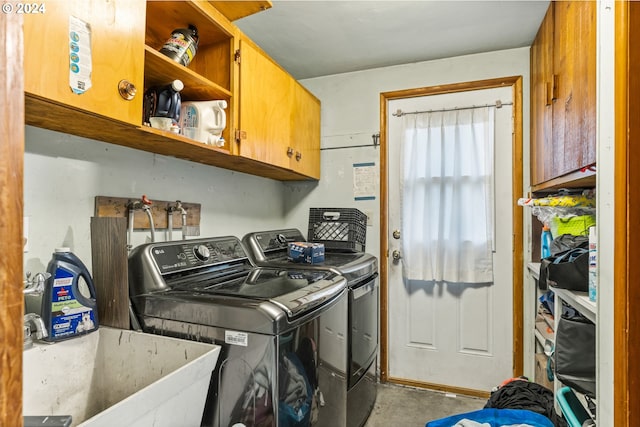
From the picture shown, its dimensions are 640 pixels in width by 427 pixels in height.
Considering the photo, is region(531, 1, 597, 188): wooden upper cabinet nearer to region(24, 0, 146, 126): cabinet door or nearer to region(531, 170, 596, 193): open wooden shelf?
region(531, 170, 596, 193): open wooden shelf

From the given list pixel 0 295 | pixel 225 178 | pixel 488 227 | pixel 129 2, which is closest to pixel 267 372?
pixel 0 295

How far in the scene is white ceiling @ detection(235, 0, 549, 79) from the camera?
1854 mm

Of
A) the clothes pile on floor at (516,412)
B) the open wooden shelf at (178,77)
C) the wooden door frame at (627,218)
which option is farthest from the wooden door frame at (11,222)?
the clothes pile on floor at (516,412)

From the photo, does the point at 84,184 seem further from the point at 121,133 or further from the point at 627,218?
the point at 627,218

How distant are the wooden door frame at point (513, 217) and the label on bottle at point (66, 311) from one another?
195 centimetres

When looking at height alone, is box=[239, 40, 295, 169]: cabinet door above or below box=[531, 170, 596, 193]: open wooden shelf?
above

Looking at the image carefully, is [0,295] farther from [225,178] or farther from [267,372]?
[225,178]

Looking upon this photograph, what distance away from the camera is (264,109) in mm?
1911

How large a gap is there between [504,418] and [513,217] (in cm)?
141

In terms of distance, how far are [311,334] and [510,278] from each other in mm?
1776

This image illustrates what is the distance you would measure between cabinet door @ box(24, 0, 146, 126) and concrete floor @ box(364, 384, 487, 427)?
2.14 metres

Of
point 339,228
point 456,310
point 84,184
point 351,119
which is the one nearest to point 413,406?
point 456,310

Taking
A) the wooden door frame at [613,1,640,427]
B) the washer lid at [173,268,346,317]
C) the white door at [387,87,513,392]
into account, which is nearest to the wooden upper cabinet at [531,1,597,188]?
the white door at [387,87,513,392]

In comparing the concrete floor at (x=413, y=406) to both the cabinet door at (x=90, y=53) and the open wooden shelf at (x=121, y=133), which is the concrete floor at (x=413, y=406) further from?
the cabinet door at (x=90, y=53)
